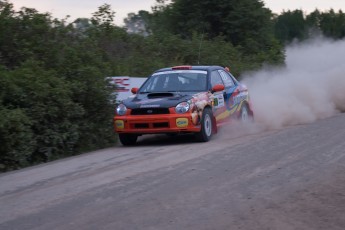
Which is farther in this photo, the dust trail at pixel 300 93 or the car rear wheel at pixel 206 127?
the dust trail at pixel 300 93

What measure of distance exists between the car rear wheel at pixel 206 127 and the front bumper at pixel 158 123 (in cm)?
15

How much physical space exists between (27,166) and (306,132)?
6.03 meters

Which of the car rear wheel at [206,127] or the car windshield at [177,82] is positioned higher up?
the car windshield at [177,82]

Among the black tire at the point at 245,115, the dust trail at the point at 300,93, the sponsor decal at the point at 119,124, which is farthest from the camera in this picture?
the dust trail at the point at 300,93

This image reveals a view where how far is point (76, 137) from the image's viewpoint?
12383mm

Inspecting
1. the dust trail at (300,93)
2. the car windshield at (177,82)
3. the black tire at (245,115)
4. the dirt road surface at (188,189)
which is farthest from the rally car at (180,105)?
the dust trail at (300,93)

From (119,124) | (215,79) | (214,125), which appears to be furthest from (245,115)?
(119,124)

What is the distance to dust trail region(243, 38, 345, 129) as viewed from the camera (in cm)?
1628

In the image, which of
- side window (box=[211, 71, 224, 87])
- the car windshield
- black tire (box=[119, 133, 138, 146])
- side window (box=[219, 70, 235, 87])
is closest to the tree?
side window (box=[219, 70, 235, 87])

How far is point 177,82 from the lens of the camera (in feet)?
44.9

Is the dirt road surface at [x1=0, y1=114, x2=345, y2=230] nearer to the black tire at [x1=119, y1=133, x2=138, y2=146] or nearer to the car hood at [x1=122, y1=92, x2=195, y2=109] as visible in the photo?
the black tire at [x1=119, y1=133, x2=138, y2=146]

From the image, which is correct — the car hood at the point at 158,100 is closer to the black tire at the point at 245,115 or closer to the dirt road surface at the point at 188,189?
the dirt road surface at the point at 188,189

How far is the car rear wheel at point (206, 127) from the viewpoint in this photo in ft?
41.7

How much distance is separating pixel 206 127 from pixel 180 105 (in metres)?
0.80
